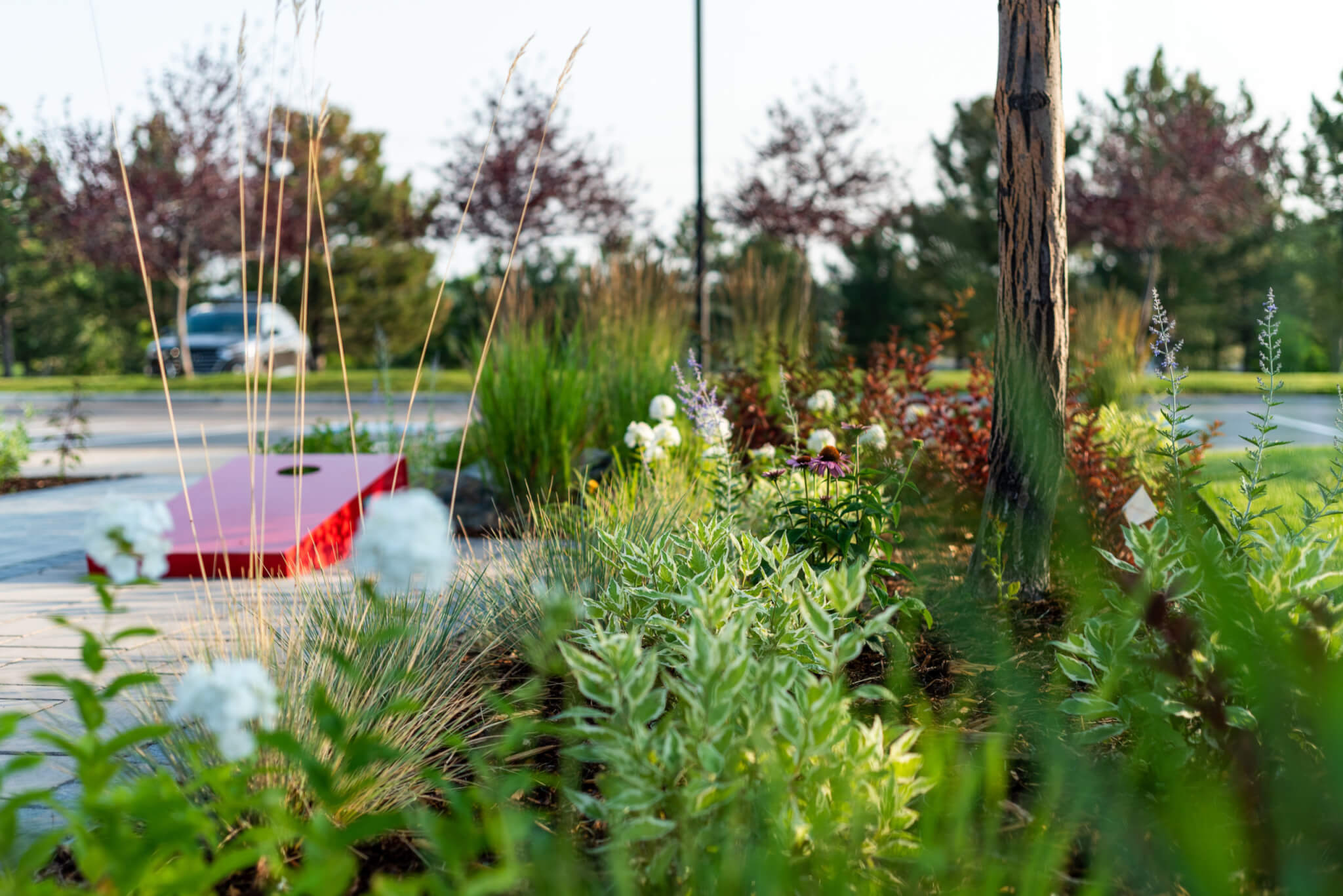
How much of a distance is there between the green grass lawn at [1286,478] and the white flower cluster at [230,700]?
3.45 metres

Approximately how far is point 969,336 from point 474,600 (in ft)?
80.0

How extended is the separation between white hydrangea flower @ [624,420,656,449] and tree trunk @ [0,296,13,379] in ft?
95.0

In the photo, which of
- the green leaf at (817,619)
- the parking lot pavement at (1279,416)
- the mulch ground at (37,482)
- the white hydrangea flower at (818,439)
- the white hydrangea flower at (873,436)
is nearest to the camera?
the green leaf at (817,619)

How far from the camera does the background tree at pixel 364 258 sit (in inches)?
1048

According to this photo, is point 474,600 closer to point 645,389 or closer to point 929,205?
point 645,389

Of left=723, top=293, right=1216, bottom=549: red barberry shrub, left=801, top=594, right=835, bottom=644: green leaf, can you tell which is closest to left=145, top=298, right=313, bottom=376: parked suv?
left=723, top=293, right=1216, bottom=549: red barberry shrub

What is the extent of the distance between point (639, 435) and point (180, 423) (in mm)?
11308

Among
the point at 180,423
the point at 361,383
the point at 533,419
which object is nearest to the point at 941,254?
the point at 361,383

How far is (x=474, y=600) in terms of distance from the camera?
316 centimetres

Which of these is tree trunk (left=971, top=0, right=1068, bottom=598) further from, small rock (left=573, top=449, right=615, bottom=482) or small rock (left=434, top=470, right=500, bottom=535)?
small rock (left=434, top=470, right=500, bottom=535)

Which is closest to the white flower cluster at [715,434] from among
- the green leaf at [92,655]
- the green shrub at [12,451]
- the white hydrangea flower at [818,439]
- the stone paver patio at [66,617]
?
the white hydrangea flower at [818,439]

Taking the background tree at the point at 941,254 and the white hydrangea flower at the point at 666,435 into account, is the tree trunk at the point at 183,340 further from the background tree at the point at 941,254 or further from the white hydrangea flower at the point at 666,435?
the white hydrangea flower at the point at 666,435

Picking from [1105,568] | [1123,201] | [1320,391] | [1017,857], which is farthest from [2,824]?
Result: [1123,201]

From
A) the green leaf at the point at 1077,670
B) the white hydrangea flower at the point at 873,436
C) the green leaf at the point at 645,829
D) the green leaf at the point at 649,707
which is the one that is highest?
the white hydrangea flower at the point at 873,436
